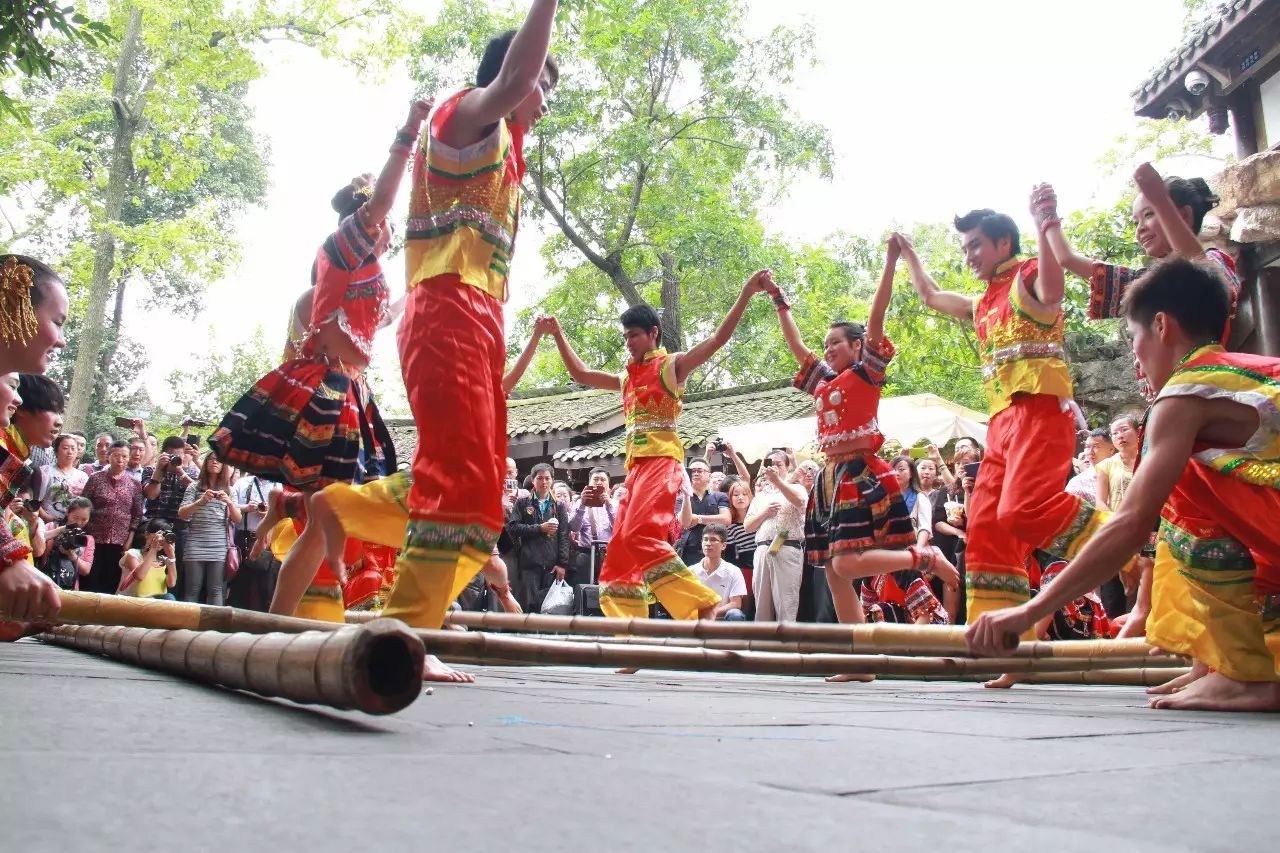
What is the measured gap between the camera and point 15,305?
2732 mm

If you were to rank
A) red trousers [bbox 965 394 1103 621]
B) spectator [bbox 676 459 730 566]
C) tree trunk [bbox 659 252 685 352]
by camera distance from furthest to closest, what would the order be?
tree trunk [bbox 659 252 685 352] → spectator [bbox 676 459 730 566] → red trousers [bbox 965 394 1103 621]

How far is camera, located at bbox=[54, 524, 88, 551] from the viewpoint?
27.0 ft

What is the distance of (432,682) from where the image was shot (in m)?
3.00

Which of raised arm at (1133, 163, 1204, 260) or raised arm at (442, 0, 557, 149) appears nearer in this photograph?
raised arm at (442, 0, 557, 149)

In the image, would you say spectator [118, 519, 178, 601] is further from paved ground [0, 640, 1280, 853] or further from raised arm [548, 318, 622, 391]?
paved ground [0, 640, 1280, 853]

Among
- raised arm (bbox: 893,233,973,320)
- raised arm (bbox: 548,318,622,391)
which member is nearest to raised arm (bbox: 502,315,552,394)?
raised arm (bbox: 548,318,622,391)

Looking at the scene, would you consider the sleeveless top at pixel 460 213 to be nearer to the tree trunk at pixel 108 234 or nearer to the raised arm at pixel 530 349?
the raised arm at pixel 530 349

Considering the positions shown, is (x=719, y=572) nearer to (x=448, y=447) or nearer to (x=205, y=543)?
(x=205, y=543)

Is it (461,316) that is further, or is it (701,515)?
(701,515)

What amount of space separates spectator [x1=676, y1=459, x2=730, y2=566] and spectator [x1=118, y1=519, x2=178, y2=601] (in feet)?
14.6

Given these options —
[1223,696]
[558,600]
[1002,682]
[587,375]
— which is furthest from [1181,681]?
[558,600]

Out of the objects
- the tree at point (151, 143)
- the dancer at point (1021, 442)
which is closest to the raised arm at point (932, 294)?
the dancer at point (1021, 442)

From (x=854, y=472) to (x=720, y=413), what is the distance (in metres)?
13.8

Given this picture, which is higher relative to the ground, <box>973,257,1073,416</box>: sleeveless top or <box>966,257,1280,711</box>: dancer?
<box>973,257,1073,416</box>: sleeveless top
